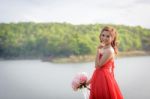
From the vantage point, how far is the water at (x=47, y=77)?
4520 millimetres

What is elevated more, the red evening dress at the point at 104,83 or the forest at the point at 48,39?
the forest at the point at 48,39

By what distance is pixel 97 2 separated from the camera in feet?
14.9

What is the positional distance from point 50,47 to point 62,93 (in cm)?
55

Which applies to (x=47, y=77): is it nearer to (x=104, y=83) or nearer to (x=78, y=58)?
(x=78, y=58)

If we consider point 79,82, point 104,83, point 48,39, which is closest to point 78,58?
point 48,39

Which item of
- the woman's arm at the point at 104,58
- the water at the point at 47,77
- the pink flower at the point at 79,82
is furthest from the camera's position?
the water at the point at 47,77

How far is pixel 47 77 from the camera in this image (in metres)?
4.55

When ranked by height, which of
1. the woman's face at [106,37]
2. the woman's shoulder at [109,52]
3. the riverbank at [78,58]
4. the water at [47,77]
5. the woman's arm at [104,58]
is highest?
the woman's face at [106,37]

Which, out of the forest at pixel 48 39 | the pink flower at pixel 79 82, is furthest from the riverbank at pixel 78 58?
the pink flower at pixel 79 82

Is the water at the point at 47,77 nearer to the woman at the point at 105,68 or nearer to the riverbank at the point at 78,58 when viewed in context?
the riverbank at the point at 78,58

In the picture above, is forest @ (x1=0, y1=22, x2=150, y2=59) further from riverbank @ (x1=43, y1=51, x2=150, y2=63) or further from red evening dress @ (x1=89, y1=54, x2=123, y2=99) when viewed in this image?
red evening dress @ (x1=89, y1=54, x2=123, y2=99)

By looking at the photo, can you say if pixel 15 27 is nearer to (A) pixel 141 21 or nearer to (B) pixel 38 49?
(B) pixel 38 49

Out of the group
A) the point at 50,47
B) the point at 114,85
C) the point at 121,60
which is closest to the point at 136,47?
the point at 121,60

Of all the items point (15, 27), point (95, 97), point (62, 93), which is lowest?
point (62, 93)
